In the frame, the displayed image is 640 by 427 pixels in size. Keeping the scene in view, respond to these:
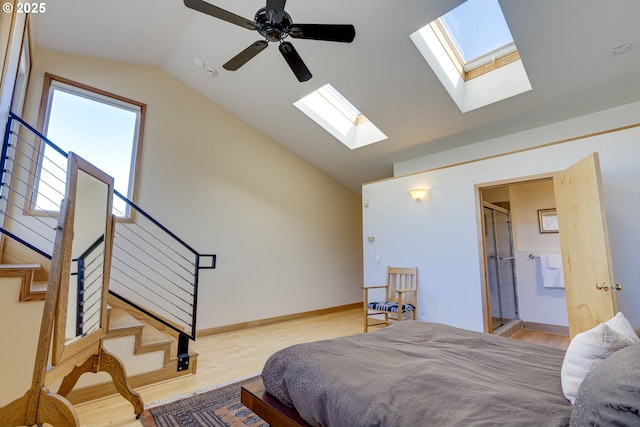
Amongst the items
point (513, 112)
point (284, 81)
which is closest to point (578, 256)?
point (513, 112)

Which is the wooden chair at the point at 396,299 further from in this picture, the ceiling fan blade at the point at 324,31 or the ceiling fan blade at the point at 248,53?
the ceiling fan blade at the point at 248,53

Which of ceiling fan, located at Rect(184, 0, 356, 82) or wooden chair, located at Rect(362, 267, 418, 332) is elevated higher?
ceiling fan, located at Rect(184, 0, 356, 82)

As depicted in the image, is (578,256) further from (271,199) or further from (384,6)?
(271,199)

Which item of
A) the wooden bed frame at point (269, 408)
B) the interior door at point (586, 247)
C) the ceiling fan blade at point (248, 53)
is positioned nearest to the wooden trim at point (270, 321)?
the wooden bed frame at point (269, 408)

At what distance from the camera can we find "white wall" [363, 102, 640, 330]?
2.90 meters

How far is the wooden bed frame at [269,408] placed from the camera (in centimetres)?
143

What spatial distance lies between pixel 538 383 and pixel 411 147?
3.96 meters

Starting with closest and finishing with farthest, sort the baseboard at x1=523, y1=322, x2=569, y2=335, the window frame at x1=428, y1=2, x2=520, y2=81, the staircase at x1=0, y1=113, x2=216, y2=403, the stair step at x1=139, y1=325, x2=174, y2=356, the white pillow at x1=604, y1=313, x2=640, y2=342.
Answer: the white pillow at x1=604, y1=313, x2=640, y2=342, the staircase at x1=0, y1=113, x2=216, y2=403, the stair step at x1=139, y1=325, x2=174, y2=356, the window frame at x1=428, y1=2, x2=520, y2=81, the baseboard at x1=523, y1=322, x2=569, y2=335

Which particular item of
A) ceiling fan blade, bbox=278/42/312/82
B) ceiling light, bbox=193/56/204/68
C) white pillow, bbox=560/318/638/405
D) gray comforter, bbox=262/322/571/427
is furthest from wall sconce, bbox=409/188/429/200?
ceiling light, bbox=193/56/204/68

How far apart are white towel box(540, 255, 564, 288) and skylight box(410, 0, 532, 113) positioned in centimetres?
245

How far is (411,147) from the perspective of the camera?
4.77m

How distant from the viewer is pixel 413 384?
124cm

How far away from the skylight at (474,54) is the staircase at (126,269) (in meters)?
3.55

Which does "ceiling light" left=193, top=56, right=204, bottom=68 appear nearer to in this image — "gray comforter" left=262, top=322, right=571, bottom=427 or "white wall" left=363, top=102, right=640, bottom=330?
"white wall" left=363, top=102, right=640, bottom=330
